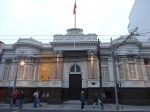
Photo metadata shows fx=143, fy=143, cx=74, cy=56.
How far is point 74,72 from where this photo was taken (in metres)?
20.7

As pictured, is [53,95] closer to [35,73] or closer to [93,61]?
[35,73]

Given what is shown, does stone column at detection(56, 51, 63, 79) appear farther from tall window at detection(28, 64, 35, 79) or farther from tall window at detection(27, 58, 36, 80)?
tall window at detection(28, 64, 35, 79)

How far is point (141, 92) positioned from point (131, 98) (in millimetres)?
1528

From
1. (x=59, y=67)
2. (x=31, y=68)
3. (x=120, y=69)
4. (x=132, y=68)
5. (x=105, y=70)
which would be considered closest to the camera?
(x=132, y=68)

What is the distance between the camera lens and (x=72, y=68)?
21109 millimetres

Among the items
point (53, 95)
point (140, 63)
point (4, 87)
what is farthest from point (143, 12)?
point (4, 87)

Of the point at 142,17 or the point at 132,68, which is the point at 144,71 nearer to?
the point at 132,68

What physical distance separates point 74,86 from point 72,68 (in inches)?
104

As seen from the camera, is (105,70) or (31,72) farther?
(105,70)

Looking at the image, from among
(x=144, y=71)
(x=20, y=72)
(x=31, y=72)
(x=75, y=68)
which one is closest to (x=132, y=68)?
(x=144, y=71)

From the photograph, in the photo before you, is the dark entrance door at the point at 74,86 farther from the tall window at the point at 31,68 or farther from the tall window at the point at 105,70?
the tall window at the point at 31,68

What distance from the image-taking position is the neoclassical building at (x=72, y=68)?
18.8 m

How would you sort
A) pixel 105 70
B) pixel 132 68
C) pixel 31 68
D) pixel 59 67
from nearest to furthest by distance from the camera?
1. pixel 132 68
2. pixel 59 67
3. pixel 31 68
4. pixel 105 70

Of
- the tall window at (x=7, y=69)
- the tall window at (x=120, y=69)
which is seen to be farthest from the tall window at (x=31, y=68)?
the tall window at (x=120, y=69)
